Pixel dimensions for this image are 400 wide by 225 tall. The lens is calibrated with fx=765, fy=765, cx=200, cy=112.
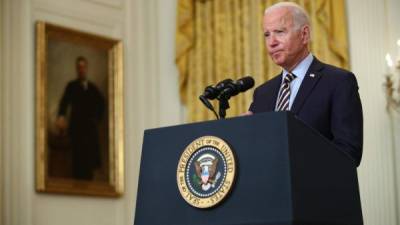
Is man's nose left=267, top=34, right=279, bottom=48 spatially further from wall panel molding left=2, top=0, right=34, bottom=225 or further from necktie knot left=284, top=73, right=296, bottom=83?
wall panel molding left=2, top=0, right=34, bottom=225

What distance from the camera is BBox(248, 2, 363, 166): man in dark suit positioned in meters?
3.45

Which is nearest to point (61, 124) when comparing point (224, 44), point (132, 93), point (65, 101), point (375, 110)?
point (65, 101)

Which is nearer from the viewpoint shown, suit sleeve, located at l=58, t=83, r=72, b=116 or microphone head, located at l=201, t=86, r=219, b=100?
microphone head, located at l=201, t=86, r=219, b=100

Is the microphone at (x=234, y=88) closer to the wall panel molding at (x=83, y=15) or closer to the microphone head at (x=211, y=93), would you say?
the microphone head at (x=211, y=93)

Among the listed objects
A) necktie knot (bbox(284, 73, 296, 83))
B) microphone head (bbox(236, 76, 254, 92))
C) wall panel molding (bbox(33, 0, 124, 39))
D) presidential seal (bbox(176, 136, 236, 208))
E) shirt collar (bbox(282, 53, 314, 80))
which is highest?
wall panel molding (bbox(33, 0, 124, 39))

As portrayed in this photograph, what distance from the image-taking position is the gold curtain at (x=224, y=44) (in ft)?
26.3

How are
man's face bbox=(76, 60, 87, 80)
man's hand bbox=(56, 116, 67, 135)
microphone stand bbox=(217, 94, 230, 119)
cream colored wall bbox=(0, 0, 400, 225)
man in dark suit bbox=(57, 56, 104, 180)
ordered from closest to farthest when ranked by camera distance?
1. microphone stand bbox=(217, 94, 230, 119)
2. cream colored wall bbox=(0, 0, 400, 225)
3. man's hand bbox=(56, 116, 67, 135)
4. man in dark suit bbox=(57, 56, 104, 180)
5. man's face bbox=(76, 60, 87, 80)

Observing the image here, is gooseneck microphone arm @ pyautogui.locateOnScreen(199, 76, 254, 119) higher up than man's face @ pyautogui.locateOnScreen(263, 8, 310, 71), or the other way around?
man's face @ pyautogui.locateOnScreen(263, 8, 310, 71)

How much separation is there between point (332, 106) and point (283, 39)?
41cm

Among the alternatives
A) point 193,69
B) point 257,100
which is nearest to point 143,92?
point 193,69

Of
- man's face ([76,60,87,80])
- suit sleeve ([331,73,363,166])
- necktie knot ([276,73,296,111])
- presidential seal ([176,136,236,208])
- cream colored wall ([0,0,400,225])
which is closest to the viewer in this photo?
presidential seal ([176,136,236,208])

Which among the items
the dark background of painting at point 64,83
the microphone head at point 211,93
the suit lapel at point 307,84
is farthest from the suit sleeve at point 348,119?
the dark background of painting at point 64,83

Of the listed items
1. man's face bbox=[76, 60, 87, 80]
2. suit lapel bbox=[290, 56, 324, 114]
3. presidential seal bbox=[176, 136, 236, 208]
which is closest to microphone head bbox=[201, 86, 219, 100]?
presidential seal bbox=[176, 136, 236, 208]

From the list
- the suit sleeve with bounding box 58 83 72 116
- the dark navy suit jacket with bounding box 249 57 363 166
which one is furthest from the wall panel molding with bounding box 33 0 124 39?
the dark navy suit jacket with bounding box 249 57 363 166
